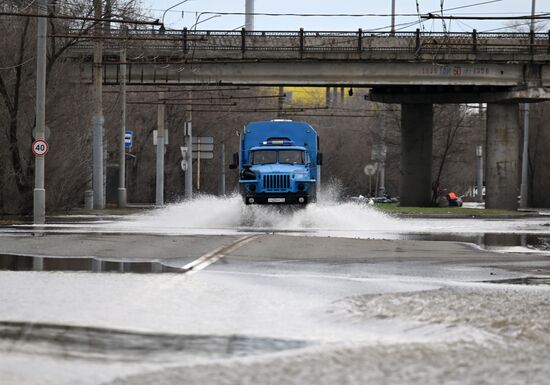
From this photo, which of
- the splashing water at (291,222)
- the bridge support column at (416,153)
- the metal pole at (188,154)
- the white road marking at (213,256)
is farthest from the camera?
the metal pole at (188,154)

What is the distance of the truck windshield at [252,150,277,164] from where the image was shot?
38531 mm

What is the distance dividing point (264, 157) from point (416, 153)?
32652mm

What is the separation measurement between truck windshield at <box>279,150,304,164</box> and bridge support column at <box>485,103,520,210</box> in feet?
89.9

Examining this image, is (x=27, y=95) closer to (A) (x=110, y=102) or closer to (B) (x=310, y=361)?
(A) (x=110, y=102)

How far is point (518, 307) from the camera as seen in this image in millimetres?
13227

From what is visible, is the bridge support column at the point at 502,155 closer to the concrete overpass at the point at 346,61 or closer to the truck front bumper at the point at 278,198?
the concrete overpass at the point at 346,61

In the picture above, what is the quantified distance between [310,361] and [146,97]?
84.5 m

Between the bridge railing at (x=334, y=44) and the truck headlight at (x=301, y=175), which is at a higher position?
the bridge railing at (x=334, y=44)

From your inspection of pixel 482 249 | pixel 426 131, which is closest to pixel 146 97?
pixel 426 131

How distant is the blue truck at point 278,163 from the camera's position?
37.1 metres

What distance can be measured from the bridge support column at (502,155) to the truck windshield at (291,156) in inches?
1078

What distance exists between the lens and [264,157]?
3862 cm

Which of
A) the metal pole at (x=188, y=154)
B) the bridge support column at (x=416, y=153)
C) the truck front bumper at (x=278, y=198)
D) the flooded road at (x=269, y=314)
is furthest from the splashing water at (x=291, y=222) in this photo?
the metal pole at (x=188, y=154)

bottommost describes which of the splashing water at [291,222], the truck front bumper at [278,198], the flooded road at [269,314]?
the splashing water at [291,222]
